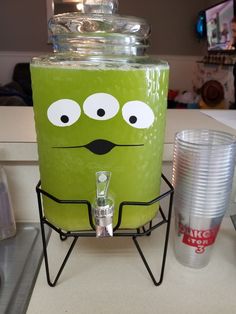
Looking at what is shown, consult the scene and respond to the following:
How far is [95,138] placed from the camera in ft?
1.16

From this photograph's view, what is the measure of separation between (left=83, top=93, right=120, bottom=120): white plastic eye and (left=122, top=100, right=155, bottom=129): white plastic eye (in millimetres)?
13

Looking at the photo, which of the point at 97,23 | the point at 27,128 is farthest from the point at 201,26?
the point at 97,23

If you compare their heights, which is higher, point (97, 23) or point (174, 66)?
point (97, 23)

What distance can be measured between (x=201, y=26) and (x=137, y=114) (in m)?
4.08

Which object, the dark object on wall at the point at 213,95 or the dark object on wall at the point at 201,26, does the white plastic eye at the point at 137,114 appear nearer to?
the dark object on wall at the point at 213,95

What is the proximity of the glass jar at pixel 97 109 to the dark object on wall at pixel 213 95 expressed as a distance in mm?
2729

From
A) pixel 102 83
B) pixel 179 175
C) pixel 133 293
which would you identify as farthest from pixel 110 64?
pixel 133 293

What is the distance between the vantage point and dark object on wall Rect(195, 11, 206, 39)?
376cm

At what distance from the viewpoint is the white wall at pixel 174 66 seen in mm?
4254

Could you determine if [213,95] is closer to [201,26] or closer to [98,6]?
[201,26]

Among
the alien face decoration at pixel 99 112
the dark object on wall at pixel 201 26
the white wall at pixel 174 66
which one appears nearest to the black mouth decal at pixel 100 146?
the alien face decoration at pixel 99 112

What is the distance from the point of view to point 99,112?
34 centimetres

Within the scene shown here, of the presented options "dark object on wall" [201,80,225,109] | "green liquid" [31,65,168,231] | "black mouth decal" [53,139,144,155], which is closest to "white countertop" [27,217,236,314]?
"green liquid" [31,65,168,231]

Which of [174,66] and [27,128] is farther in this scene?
[174,66]
